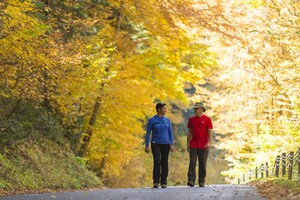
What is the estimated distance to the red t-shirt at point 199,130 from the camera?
53.1 ft

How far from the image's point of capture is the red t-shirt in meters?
16.2

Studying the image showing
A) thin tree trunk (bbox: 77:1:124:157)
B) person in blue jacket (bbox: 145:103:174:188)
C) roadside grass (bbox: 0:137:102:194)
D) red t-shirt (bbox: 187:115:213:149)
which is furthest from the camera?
thin tree trunk (bbox: 77:1:124:157)

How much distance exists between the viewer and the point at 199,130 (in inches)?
637

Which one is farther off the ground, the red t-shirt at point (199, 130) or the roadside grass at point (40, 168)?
the red t-shirt at point (199, 130)

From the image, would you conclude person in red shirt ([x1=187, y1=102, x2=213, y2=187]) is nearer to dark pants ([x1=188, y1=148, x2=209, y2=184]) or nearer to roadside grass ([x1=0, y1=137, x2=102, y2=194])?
dark pants ([x1=188, y1=148, x2=209, y2=184])

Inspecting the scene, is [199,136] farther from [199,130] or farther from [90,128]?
[90,128]

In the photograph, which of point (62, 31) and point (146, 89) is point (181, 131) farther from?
point (62, 31)

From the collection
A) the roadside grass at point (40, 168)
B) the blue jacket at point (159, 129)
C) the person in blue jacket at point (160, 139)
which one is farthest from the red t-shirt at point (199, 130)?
the roadside grass at point (40, 168)

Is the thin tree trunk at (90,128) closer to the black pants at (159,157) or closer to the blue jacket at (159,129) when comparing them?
the black pants at (159,157)

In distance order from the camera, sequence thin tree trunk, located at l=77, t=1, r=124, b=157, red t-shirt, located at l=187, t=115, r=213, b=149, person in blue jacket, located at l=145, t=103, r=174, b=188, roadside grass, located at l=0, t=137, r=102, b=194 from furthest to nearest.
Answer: thin tree trunk, located at l=77, t=1, r=124, b=157 < red t-shirt, located at l=187, t=115, r=213, b=149 < person in blue jacket, located at l=145, t=103, r=174, b=188 < roadside grass, located at l=0, t=137, r=102, b=194

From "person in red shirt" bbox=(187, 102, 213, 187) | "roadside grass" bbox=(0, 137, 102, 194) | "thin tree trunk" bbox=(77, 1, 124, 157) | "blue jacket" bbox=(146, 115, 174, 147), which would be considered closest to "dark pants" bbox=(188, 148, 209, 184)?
"person in red shirt" bbox=(187, 102, 213, 187)

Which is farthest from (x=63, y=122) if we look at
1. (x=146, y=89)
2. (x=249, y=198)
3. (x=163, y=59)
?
(x=249, y=198)

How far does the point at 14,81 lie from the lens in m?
15.8

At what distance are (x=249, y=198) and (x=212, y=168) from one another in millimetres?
44708
